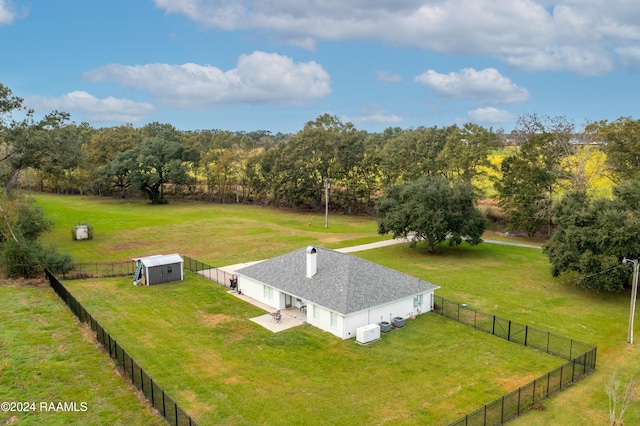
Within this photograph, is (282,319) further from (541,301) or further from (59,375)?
(541,301)

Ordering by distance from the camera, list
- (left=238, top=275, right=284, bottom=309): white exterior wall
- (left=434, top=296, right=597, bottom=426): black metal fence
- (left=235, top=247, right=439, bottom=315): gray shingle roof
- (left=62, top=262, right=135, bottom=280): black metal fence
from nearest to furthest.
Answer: (left=434, top=296, right=597, bottom=426): black metal fence → (left=235, top=247, right=439, bottom=315): gray shingle roof → (left=238, top=275, right=284, bottom=309): white exterior wall → (left=62, top=262, right=135, bottom=280): black metal fence

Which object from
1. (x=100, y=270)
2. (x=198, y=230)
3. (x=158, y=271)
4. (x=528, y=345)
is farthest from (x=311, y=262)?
(x=198, y=230)

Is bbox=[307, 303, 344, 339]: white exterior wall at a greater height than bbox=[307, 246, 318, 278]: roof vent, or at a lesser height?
lesser

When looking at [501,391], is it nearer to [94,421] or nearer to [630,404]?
[630,404]

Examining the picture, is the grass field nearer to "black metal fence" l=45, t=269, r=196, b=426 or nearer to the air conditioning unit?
"black metal fence" l=45, t=269, r=196, b=426

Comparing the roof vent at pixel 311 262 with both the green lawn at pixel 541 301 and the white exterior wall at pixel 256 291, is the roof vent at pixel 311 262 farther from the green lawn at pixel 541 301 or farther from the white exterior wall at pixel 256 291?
the green lawn at pixel 541 301

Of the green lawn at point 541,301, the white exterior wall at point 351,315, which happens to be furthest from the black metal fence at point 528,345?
the white exterior wall at point 351,315

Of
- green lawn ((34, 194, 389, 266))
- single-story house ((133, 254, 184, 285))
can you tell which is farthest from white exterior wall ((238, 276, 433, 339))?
green lawn ((34, 194, 389, 266))

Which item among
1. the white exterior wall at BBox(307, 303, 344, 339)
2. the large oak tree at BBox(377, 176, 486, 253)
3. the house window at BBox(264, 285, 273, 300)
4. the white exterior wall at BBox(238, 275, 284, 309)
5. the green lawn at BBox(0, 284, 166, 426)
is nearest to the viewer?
the green lawn at BBox(0, 284, 166, 426)
